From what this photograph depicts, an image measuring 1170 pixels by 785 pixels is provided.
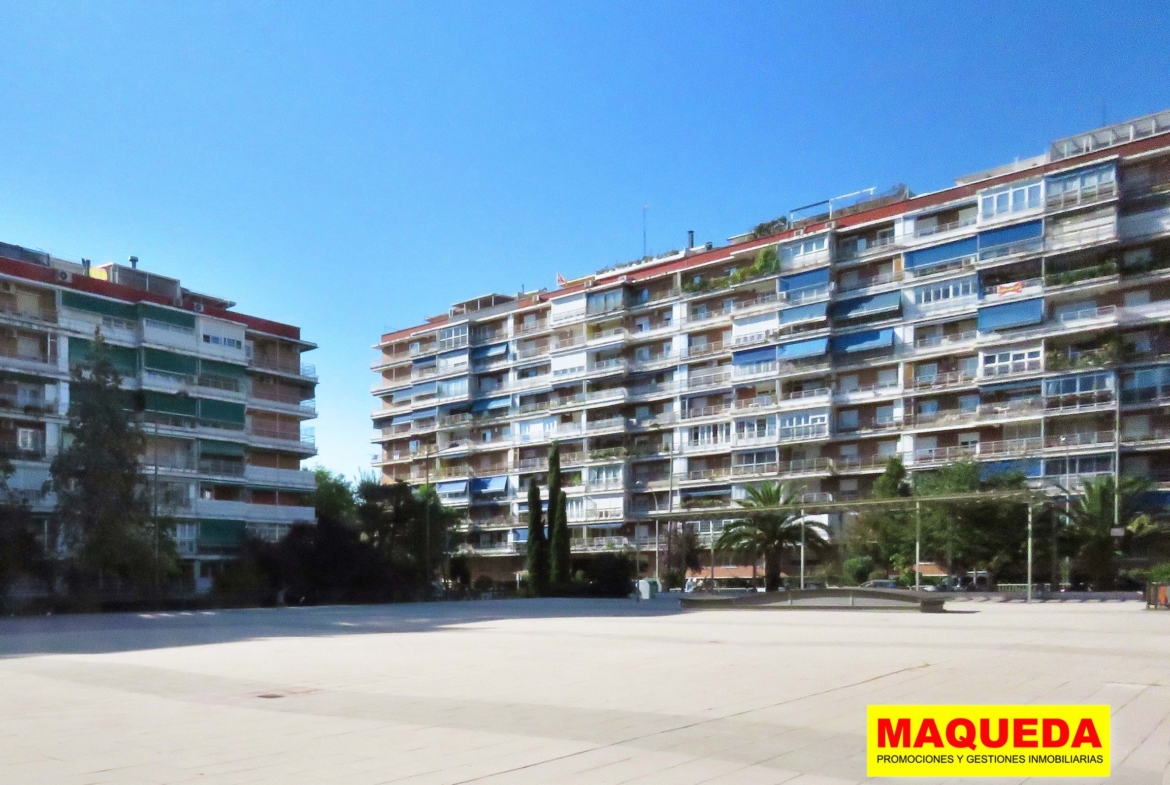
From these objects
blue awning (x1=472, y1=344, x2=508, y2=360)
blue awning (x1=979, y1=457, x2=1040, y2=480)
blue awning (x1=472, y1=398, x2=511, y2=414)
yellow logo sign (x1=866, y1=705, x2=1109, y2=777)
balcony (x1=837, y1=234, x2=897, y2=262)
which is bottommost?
yellow logo sign (x1=866, y1=705, x2=1109, y2=777)

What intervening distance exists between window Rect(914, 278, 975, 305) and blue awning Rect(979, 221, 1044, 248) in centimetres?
248

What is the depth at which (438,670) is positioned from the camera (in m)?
16.2

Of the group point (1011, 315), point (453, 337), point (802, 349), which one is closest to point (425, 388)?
point (453, 337)

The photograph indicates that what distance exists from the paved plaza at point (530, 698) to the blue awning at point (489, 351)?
220 feet

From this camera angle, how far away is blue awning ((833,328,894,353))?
2704 inches

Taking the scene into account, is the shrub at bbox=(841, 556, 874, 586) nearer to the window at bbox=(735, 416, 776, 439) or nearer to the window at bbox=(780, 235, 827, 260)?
the window at bbox=(735, 416, 776, 439)

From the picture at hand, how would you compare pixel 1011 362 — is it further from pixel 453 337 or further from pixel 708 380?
pixel 453 337

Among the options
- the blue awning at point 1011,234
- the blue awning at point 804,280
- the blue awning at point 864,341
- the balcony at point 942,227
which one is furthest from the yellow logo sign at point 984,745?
the blue awning at point 804,280

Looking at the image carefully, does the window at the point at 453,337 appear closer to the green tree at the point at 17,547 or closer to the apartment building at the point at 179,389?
the apartment building at the point at 179,389

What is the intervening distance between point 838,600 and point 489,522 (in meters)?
55.7

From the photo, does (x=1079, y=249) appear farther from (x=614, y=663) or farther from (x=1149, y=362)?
(x=614, y=663)

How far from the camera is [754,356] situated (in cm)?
7544

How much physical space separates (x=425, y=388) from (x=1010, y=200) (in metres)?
53.8

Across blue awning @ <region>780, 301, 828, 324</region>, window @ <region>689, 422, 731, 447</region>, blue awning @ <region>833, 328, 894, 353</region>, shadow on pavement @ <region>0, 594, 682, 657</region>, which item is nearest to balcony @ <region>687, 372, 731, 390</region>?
window @ <region>689, 422, 731, 447</region>
